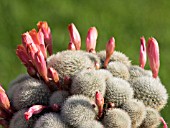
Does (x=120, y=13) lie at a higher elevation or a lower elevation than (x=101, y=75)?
lower

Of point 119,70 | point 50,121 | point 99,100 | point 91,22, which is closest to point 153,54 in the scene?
point 119,70

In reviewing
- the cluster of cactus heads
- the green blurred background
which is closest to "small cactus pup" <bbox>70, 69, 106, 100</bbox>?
the cluster of cactus heads

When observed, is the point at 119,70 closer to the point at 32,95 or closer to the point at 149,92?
the point at 149,92

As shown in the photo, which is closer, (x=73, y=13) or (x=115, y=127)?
(x=115, y=127)

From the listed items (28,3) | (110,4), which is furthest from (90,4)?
(28,3)

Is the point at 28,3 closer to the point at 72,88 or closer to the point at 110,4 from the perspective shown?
the point at 110,4

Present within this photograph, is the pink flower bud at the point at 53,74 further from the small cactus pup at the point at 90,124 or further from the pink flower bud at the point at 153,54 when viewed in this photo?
the pink flower bud at the point at 153,54

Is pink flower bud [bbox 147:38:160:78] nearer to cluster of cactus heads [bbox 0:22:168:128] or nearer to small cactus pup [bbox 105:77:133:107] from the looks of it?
cluster of cactus heads [bbox 0:22:168:128]
